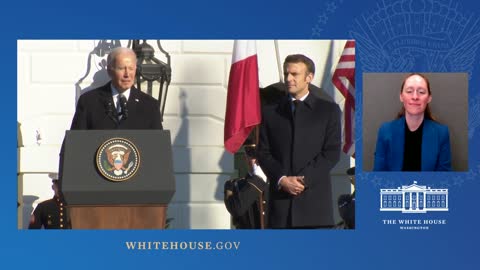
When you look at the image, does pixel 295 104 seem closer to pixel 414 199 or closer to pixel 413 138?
pixel 413 138

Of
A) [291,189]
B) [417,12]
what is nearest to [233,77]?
[291,189]

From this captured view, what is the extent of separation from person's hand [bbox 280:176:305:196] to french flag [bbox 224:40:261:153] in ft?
1.24

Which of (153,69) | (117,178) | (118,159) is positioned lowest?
(117,178)

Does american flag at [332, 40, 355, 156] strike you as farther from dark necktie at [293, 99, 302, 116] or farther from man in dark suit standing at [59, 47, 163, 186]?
man in dark suit standing at [59, 47, 163, 186]

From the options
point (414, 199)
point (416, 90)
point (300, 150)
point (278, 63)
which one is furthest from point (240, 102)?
point (414, 199)

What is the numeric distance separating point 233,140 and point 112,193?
85 cm

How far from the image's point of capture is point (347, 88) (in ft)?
23.5

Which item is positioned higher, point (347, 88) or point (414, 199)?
point (347, 88)

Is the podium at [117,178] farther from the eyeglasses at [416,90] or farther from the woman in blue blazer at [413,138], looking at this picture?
the eyeglasses at [416,90]

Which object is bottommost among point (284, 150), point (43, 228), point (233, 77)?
point (43, 228)

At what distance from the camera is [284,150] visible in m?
7.23

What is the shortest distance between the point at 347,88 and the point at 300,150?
51 cm

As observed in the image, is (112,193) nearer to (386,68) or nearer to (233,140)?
(233,140)

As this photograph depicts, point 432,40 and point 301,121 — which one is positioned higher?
point 432,40
